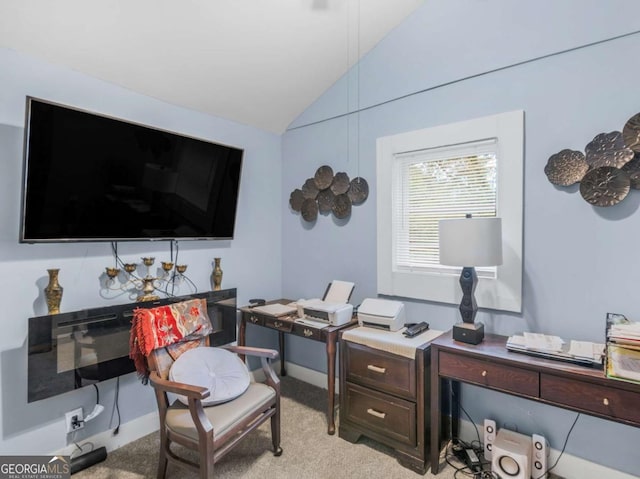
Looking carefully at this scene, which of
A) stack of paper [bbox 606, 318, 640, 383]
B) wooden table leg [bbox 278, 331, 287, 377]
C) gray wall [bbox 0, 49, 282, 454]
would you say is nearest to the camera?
stack of paper [bbox 606, 318, 640, 383]

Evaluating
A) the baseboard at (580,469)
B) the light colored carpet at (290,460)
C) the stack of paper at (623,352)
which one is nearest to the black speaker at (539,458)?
the baseboard at (580,469)

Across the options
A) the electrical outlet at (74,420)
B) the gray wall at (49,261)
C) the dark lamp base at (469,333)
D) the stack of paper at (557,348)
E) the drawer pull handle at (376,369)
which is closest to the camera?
the stack of paper at (557,348)

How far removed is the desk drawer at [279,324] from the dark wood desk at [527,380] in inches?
43.3

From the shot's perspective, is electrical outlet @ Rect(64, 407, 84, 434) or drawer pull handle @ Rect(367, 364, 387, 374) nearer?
electrical outlet @ Rect(64, 407, 84, 434)

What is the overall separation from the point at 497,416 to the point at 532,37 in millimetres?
2394

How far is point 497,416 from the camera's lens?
2.28 meters

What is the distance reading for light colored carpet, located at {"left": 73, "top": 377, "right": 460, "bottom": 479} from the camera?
2070 millimetres

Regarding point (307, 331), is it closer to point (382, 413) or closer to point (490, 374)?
point (382, 413)

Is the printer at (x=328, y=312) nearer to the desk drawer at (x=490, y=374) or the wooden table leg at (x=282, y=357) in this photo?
the desk drawer at (x=490, y=374)

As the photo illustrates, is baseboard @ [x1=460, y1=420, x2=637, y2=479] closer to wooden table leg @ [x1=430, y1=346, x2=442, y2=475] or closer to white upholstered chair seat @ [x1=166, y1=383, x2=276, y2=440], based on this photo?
wooden table leg @ [x1=430, y1=346, x2=442, y2=475]

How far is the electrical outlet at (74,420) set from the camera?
212 cm

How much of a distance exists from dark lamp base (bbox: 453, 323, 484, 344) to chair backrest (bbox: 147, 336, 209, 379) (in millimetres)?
1680

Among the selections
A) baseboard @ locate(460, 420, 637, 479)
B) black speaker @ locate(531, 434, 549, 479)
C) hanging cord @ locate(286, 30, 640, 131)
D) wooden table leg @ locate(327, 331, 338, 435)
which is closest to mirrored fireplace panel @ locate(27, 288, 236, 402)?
wooden table leg @ locate(327, 331, 338, 435)

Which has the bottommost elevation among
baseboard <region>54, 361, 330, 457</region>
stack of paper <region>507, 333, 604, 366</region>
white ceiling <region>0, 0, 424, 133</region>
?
baseboard <region>54, 361, 330, 457</region>
